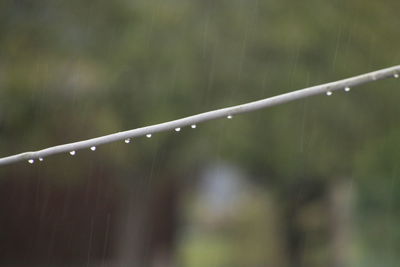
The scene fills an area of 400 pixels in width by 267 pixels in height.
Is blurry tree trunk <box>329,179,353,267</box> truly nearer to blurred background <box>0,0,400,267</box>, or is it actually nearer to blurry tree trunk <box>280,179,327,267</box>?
blurry tree trunk <box>280,179,327,267</box>

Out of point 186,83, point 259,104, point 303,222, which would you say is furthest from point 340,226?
point 259,104

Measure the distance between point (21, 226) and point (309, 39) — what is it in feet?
16.4

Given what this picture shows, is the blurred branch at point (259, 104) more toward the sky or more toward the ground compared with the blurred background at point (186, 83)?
more toward the ground

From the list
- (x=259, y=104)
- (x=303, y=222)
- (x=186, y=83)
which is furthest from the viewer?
(x=303, y=222)

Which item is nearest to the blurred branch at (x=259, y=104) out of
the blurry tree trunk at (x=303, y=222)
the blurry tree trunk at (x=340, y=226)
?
the blurry tree trunk at (x=340, y=226)

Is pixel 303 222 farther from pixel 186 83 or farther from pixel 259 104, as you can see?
pixel 259 104

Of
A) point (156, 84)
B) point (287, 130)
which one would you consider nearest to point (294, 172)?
point (287, 130)

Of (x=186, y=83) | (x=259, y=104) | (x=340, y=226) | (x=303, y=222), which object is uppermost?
(x=186, y=83)

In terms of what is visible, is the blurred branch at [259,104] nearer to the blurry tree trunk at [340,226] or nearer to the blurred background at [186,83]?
the blurred background at [186,83]

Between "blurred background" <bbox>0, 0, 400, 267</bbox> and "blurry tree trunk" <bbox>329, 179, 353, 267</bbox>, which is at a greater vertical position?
"blurred background" <bbox>0, 0, 400, 267</bbox>

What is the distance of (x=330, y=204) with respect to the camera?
9.85 meters

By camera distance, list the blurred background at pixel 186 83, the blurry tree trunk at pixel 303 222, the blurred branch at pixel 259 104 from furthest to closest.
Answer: the blurry tree trunk at pixel 303 222 < the blurred background at pixel 186 83 < the blurred branch at pixel 259 104

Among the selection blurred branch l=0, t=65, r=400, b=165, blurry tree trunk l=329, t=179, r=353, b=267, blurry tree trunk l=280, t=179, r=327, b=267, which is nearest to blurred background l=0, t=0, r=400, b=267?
blurry tree trunk l=329, t=179, r=353, b=267

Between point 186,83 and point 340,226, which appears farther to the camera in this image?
point 340,226
